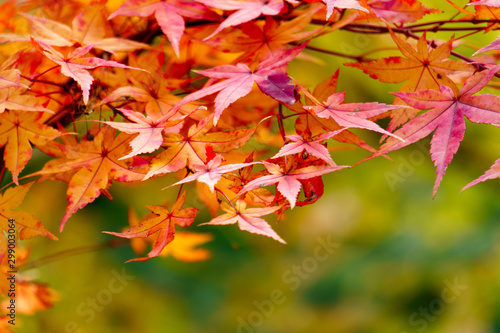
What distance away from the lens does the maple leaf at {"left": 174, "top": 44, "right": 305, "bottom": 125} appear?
550mm

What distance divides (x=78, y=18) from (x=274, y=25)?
0.33m

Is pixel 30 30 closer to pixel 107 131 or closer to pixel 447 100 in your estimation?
pixel 107 131

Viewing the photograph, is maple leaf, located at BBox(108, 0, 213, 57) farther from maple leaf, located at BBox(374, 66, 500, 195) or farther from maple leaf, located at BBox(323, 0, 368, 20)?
maple leaf, located at BBox(374, 66, 500, 195)

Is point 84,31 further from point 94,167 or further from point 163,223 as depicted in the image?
point 163,223

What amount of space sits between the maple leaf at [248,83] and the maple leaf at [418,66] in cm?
10

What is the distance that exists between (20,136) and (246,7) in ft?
1.19

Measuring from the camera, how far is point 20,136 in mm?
611

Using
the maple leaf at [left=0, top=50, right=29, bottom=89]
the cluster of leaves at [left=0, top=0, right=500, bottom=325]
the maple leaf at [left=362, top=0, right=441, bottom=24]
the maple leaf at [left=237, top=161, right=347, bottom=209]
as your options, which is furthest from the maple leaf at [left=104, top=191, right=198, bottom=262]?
the maple leaf at [left=362, top=0, right=441, bottom=24]

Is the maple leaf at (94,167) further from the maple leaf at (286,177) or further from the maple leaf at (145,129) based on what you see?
the maple leaf at (286,177)

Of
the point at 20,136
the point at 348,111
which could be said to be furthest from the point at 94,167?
the point at 348,111

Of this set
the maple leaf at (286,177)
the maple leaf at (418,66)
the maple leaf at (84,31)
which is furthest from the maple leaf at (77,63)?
the maple leaf at (418,66)

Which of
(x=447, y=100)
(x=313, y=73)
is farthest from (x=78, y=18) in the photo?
(x=313, y=73)

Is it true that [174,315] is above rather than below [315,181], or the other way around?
below

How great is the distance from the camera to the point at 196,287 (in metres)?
1.69
